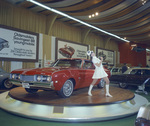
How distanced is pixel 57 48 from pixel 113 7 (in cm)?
569

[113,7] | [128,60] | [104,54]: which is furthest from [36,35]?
[128,60]

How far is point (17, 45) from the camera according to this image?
33.8 ft

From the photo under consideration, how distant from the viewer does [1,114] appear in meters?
3.81

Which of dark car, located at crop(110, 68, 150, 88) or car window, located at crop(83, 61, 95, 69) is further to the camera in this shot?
dark car, located at crop(110, 68, 150, 88)

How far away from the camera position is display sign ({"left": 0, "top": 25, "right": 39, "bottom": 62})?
952cm

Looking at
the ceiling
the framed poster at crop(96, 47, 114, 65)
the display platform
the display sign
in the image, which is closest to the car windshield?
the display platform

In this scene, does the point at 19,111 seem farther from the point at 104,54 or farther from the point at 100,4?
the point at 104,54

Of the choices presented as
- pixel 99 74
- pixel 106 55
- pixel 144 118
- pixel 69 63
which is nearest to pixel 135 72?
pixel 99 74

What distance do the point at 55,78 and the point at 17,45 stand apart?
7450 millimetres

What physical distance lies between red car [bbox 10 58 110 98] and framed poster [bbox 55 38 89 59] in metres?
8.45

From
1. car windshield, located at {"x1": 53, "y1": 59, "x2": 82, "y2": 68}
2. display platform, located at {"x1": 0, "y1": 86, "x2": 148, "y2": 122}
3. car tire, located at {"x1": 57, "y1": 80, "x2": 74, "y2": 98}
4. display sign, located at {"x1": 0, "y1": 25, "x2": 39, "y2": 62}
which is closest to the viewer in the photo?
display platform, located at {"x1": 0, "y1": 86, "x2": 148, "y2": 122}

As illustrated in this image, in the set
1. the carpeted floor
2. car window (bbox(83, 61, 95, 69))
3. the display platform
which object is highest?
car window (bbox(83, 61, 95, 69))

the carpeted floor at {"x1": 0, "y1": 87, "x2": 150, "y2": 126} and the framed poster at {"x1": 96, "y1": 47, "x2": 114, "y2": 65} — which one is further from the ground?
the framed poster at {"x1": 96, "y1": 47, "x2": 114, "y2": 65}

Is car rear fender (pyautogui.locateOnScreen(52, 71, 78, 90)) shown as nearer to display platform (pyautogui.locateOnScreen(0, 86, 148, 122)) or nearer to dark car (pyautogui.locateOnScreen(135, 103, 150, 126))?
display platform (pyautogui.locateOnScreen(0, 86, 148, 122))
